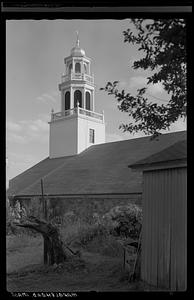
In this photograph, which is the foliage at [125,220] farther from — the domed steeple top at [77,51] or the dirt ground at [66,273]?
the domed steeple top at [77,51]

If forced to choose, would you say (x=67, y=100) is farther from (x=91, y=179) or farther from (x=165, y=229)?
(x=165, y=229)

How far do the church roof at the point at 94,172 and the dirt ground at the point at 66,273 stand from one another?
0.31 m

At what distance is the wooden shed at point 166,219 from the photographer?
1386 mm

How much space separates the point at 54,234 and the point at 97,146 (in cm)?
54

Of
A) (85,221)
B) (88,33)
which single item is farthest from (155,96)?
(85,221)

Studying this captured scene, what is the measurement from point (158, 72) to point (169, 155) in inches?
15.5

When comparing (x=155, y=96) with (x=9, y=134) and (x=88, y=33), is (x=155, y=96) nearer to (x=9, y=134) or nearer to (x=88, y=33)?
(x=88, y=33)

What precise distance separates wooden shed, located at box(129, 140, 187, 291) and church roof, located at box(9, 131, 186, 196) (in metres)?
0.08

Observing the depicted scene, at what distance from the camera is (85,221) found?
1.73m

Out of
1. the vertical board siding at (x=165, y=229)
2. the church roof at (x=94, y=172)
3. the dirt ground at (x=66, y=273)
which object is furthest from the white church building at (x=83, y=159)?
the dirt ground at (x=66, y=273)

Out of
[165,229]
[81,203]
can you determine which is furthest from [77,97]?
[165,229]

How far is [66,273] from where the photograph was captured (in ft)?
5.17

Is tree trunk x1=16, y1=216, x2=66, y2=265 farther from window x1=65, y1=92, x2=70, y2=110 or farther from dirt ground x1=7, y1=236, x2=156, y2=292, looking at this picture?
window x1=65, y1=92, x2=70, y2=110

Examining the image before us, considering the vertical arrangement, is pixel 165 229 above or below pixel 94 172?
below
